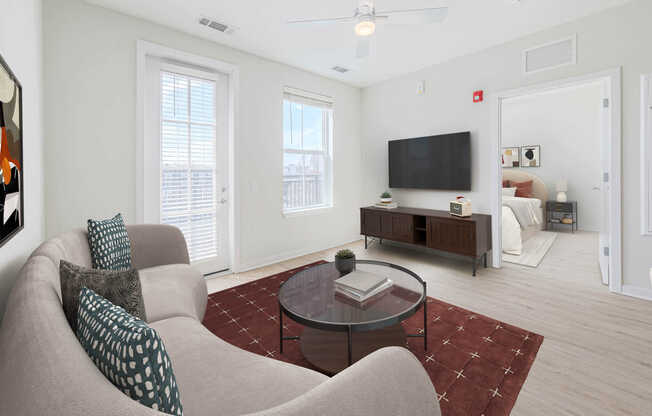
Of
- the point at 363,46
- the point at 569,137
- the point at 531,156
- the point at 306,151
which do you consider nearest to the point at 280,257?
the point at 306,151

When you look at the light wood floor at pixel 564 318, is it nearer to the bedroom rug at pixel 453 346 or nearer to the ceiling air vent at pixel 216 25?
the bedroom rug at pixel 453 346

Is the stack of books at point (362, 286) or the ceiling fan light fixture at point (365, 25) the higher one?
the ceiling fan light fixture at point (365, 25)

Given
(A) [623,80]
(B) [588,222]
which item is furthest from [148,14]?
(B) [588,222]

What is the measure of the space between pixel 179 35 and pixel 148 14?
319 millimetres

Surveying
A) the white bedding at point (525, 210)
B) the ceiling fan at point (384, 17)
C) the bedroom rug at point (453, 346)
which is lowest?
the bedroom rug at point (453, 346)

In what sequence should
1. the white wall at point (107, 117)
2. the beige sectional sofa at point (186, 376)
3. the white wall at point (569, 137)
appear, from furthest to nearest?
1. the white wall at point (569, 137)
2. the white wall at point (107, 117)
3. the beige sectional sofa at point (186, 376)

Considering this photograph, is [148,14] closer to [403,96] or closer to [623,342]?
[403,96]

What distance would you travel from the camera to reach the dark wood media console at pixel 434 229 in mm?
3301

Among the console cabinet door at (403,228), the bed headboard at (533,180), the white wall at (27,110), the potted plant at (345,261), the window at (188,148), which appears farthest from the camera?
the bed headboard at (533,180)

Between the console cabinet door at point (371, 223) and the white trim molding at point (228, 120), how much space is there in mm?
1901

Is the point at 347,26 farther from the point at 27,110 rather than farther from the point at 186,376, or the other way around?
the point at 186,376

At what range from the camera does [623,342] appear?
1961mm

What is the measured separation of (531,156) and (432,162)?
3575 mm

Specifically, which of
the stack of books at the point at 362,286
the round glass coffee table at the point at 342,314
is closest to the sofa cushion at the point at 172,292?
the round glass coffee table at the point at 342,314
